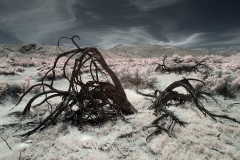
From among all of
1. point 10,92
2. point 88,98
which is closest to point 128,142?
point 88,98

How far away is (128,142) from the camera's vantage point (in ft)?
13.0

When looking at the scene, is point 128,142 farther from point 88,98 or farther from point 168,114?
point 88,98

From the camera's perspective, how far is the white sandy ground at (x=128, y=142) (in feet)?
11.7

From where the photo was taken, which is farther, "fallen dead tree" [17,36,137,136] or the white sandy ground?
"fallen dead tree" [17,36,137,136]

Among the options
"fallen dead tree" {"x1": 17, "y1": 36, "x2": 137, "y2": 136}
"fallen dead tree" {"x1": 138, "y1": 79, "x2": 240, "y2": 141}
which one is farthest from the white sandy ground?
"fallen dead tree" {"x1": 17, "y1": 36, "x2": 137, "y2": 136}

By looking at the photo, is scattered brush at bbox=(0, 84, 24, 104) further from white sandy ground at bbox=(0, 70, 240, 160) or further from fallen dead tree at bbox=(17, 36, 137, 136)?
fallen dead tree at bbox=(17, 36, 137, 136)

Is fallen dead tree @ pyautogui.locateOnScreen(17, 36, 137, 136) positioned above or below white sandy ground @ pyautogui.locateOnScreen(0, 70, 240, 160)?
above

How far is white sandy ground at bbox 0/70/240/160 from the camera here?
356 centimetres

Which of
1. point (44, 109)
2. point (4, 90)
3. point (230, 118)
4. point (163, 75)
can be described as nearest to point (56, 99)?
point (44, 109)

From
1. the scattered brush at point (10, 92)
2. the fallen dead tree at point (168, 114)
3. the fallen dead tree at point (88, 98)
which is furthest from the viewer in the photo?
the scattered brush at point (10, 92)

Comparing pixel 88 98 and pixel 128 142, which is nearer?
pixel 128 142

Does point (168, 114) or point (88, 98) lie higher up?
point (88, 98)

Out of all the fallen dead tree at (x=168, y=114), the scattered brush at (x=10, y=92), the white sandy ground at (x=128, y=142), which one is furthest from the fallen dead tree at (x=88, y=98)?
the scattered brush at (x=10, y=92)

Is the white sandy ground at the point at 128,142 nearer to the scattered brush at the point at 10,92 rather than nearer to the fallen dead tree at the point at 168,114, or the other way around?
the fallen dead tree at the point at 168,114
